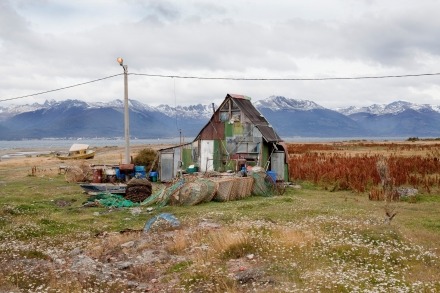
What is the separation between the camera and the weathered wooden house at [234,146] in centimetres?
3578

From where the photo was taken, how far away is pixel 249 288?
41.0ft

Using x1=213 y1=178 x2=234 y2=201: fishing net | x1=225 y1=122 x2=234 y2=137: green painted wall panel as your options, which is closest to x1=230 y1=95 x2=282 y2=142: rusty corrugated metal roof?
x1=225 y1=122 x2=234 y2=137: green painted wall panel

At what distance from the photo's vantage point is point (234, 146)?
3638cm

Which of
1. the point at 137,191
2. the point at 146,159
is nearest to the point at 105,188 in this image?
the point at 137,191

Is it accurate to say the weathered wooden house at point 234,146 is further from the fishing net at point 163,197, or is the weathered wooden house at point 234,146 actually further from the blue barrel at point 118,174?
the fishing net at point 163,197

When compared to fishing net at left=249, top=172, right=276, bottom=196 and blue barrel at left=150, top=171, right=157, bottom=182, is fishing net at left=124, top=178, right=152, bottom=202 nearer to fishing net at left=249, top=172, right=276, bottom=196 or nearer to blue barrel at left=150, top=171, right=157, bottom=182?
fishing net at left=249, top=172, right=276, bottom=196

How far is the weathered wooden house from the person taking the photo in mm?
35781

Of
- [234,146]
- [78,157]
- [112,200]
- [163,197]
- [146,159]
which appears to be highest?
[234,146]

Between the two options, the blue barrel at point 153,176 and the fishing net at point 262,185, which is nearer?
the fishing net at point 262,185

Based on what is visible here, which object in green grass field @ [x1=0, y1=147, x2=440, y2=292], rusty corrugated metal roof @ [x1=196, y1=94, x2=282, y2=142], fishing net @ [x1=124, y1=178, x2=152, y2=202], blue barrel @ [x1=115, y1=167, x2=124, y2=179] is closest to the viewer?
green grass field @ [x1=0, y1=147, x2=440, y2=292]

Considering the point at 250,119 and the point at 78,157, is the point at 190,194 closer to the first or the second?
the point at 250,119

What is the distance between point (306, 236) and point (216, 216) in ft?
20.1

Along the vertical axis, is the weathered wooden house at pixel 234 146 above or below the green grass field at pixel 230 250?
above

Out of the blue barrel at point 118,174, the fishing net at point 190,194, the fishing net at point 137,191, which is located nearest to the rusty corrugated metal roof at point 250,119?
the blue barrel at point 118,174
